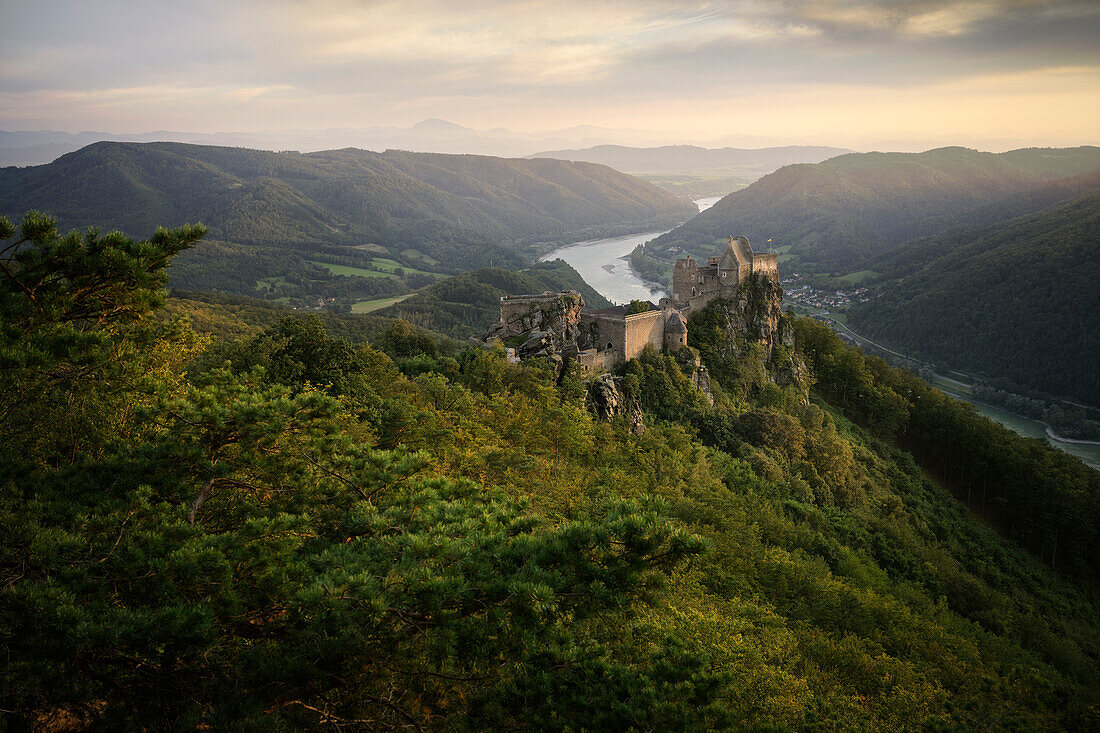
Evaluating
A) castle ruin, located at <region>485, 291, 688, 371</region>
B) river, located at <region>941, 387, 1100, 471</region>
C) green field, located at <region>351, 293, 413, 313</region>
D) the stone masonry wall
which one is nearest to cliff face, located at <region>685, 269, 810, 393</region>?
the stone masonry wall

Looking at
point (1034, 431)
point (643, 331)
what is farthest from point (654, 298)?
point (643, 331)

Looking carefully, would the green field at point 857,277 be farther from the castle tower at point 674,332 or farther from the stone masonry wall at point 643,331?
the stone masonry wall at point 643,331

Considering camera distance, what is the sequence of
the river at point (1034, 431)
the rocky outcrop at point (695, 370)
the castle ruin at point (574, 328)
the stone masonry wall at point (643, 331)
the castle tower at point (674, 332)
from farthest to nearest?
the river at point (1034, 431) < the castle tower at point (674, 332) < the rocky outcrop at point (695, 370) < the stone masonry wall at point (643, 331) < the castle ruin at point (574, 328)

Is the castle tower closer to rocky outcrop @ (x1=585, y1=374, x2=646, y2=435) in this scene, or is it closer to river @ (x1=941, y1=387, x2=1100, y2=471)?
rocky outcrop @ (x1=585, y1=374, x2=646, y2=435)

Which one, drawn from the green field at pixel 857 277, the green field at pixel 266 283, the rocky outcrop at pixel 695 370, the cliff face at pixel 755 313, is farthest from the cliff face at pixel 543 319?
the green field at pixel 857 277

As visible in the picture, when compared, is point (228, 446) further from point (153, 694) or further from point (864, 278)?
point (864, 278)
